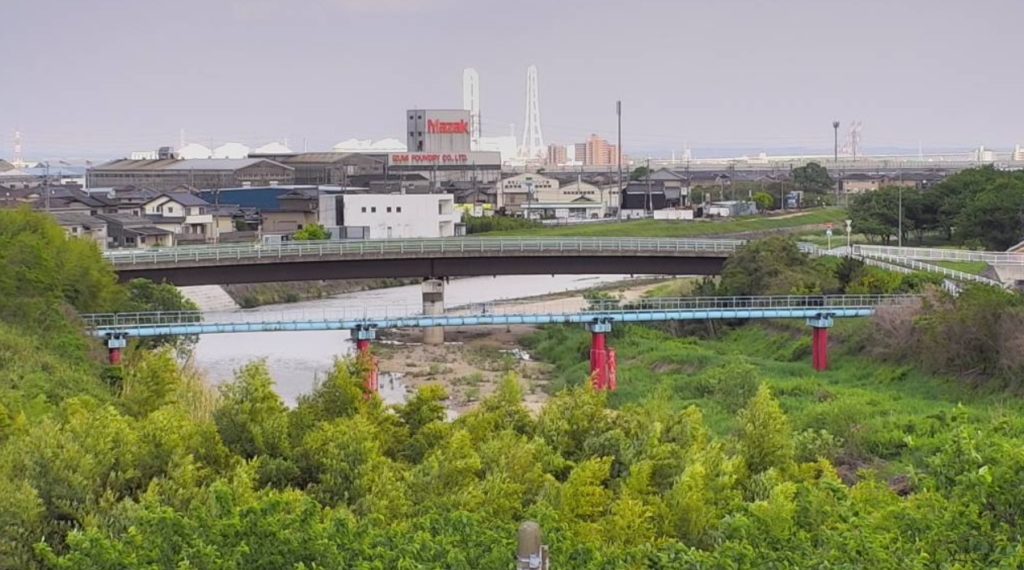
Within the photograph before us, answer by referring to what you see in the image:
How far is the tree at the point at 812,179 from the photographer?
275ft

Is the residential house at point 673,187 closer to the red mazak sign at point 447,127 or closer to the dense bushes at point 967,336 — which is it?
the red mazak sign at point 447,127

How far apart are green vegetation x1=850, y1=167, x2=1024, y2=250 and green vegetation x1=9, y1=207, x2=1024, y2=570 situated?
20407 millimetres

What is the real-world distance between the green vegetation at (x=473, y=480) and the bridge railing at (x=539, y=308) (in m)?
5.58

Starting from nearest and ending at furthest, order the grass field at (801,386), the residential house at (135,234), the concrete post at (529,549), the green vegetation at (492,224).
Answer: the concrete post at (529,549)
the grass field at (801,386)
the residential house at (135,234)
the green vegetation at (492,224)

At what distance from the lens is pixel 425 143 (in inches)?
3211

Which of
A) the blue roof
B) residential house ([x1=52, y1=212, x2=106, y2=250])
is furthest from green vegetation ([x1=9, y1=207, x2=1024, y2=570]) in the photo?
the blue roof

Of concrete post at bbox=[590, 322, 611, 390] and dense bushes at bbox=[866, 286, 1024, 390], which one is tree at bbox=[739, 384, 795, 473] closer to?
dense bushes at bbox=[866, 286, 1024, 390]

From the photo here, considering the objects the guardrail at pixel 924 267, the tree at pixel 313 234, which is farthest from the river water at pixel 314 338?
the guardrail at pixel 924 267

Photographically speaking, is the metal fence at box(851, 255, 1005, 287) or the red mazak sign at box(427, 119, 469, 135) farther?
the red mazak sign at box(427, 119, 469, 135)

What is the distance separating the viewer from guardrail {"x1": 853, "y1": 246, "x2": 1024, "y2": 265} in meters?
34.5

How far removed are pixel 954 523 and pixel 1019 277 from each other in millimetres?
24230

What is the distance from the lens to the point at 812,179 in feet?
277

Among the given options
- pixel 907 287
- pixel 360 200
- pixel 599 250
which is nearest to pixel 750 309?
pixel 907 287

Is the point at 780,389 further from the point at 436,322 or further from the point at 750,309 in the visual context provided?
the point at 436,322
